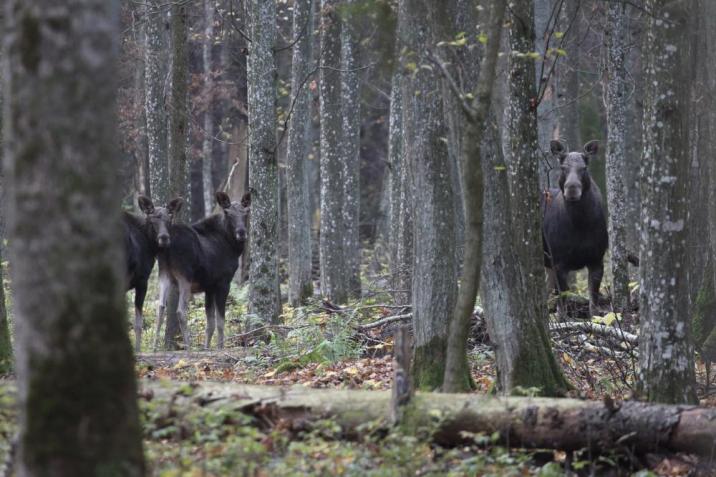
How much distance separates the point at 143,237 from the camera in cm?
1580

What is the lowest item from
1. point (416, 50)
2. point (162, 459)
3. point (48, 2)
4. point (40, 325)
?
point (162, 459)

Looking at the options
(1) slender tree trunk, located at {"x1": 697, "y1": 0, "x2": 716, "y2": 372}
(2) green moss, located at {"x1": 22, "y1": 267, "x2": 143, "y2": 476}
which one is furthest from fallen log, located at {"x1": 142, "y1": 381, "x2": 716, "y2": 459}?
(1) slender tree trunk, located at {"x1": 697, "y1": 0, "x2": 716, "y2": 372}

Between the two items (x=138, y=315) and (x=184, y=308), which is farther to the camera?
(x=184, y=308)

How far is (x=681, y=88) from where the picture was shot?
839cm

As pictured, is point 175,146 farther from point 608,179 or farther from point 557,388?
point 557,388

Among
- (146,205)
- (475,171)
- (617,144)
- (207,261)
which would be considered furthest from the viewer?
(207,261)

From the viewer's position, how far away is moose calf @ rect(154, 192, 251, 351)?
15781mm

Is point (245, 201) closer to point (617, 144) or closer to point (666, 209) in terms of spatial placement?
point (617, 144)

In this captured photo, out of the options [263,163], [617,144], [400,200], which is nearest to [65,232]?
[263,163]

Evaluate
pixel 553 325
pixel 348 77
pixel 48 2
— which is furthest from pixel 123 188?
pixel 48 2

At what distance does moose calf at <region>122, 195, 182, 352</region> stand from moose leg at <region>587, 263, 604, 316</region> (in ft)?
23.1

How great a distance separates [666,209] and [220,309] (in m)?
9.51

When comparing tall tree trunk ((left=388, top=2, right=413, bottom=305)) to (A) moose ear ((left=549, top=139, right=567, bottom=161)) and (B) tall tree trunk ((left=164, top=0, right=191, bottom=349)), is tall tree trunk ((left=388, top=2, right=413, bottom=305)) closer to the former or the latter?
(A) moose ear ((left=549, top=139, right=567, bottom=161))

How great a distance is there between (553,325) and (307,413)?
5769mm
